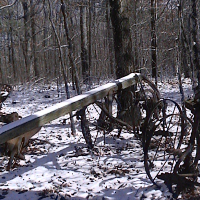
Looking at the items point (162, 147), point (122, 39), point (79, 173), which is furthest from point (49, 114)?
point (122, 39)

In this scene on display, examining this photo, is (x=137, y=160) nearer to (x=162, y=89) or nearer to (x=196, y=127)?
(x=196, y=127)

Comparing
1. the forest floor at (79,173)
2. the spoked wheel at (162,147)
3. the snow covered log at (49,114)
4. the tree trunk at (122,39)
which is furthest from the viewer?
the tree trunk at (122,39)

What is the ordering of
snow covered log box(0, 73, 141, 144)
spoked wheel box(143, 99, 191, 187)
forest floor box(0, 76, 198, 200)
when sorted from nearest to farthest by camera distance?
snow covered log box(0, 73, 141, 144) → spoked wheel box(143, 99, 191, 187) → forest floor box(0, 76, 198, 200)

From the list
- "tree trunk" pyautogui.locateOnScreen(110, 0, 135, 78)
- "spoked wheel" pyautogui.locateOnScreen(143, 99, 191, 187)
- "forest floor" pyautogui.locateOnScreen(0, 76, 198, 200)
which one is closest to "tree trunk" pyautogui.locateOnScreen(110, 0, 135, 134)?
"tree trunk" pyautogui.locateOnScreen(110, 0, 135, 78)

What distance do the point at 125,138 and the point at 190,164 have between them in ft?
9.13

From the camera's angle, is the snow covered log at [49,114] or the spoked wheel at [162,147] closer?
the snow covered log at [49,114]

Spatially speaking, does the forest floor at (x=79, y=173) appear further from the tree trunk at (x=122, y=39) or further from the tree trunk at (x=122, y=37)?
the tree trunk at (x=122, y=37)

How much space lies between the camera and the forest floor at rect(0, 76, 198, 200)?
363 centimetres

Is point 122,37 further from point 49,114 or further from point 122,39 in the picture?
point 49,114

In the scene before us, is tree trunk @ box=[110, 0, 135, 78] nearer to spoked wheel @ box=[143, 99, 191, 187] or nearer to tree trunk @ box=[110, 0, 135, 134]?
tree trunk @ box=[110, 0, 135, 134]

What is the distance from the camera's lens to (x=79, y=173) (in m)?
4.38

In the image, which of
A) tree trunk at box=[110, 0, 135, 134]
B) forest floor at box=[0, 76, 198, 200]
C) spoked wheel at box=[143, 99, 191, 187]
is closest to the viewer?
spoked wheel at box=[143, 99, 191, 187]

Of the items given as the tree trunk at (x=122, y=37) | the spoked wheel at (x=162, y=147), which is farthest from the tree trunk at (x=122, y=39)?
the spoked wheel at (x=162, y=147)

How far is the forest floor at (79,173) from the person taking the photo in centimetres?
363
